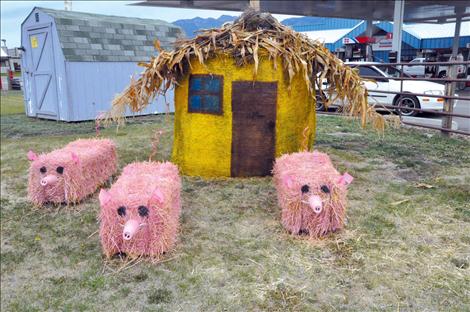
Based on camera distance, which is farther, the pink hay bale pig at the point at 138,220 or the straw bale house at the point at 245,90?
the straw bale house at the point at 245,90

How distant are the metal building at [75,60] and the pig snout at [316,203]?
7780 mm

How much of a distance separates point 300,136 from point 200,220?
7.08 ft

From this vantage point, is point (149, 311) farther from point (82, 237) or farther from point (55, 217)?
point (55, 217)

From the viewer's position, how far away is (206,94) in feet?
18.5

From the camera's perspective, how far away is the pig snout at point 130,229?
325 cm

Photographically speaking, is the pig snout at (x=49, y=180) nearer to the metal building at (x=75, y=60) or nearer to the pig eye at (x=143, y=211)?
the pig eye at (x=143, y=211)

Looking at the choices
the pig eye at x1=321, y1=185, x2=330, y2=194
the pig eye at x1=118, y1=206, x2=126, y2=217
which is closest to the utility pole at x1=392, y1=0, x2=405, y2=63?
the pig eye at x1=321, y1=185, x2=330, y2=194

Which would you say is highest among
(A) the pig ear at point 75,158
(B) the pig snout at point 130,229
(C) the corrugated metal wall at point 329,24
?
(C) the corrugated metal wall at point 329,24

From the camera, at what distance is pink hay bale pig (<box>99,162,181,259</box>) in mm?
3473

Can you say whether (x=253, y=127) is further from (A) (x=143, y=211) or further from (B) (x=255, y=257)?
(A) (x=143, y=211)

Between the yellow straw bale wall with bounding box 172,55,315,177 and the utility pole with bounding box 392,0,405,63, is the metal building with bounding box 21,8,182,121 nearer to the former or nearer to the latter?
the yellow straw bale wall with bounding box 172,55,315,177

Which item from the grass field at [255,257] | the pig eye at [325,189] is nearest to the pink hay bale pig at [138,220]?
the grass field at [255,257]

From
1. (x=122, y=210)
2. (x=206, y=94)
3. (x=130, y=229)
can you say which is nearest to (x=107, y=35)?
(x=206, y=94)

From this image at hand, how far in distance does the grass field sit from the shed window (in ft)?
3.29
